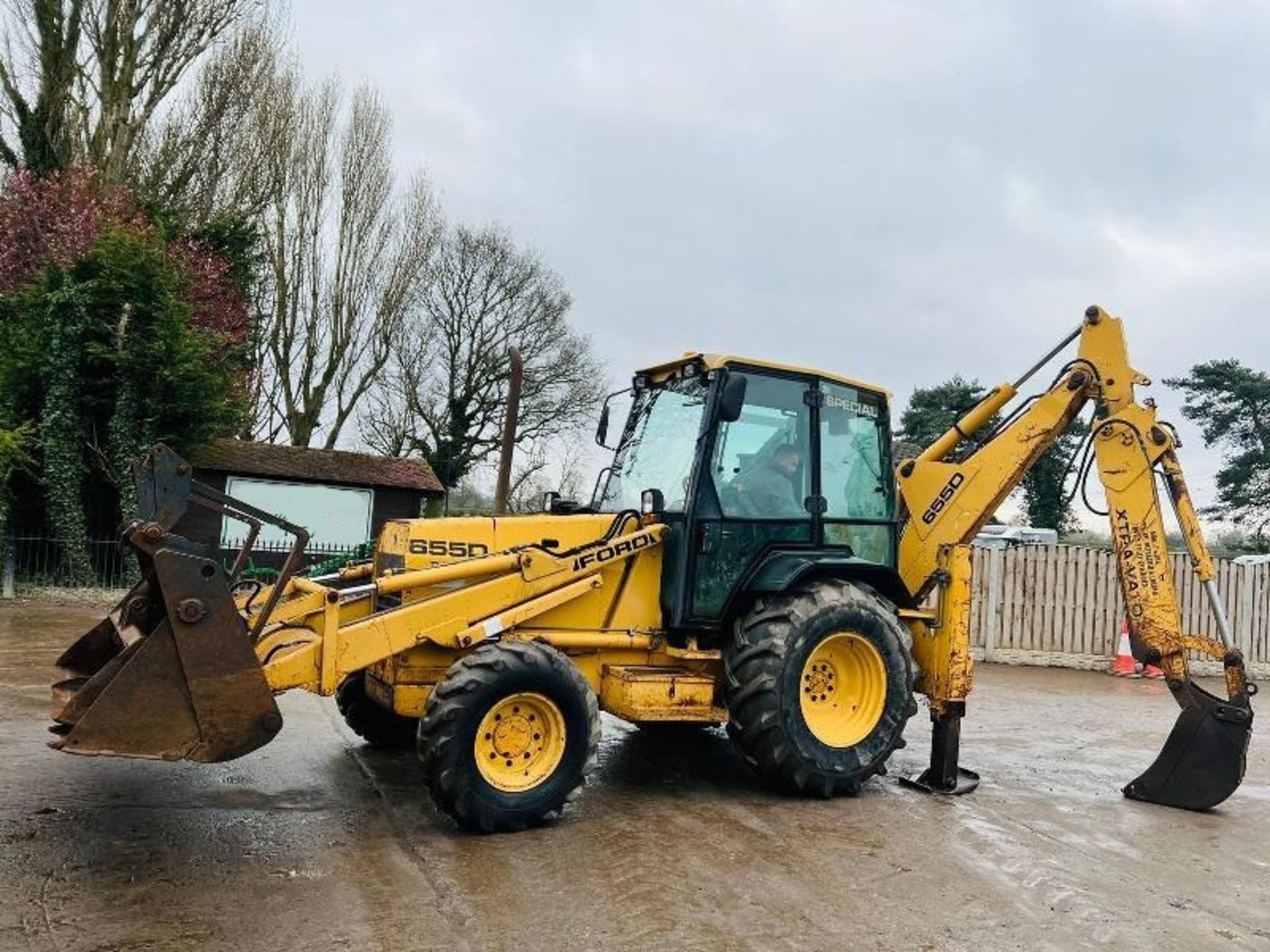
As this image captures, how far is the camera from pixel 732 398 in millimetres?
6051

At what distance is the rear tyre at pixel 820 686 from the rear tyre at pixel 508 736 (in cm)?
106

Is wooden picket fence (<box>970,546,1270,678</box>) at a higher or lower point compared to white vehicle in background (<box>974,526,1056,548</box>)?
lower

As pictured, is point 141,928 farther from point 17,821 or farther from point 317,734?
point 317,734

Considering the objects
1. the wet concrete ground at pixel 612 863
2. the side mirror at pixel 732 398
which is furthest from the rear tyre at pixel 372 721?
the side mirror at pixel 732 398

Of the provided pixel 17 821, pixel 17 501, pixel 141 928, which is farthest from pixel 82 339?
pixel 141 928

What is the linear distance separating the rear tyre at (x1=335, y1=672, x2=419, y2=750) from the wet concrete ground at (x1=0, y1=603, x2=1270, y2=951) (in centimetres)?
13

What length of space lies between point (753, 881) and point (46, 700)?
663 cm

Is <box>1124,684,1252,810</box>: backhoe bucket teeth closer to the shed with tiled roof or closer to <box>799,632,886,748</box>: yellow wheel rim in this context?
<box>799,632,886,748</box>: yellow wheel rim

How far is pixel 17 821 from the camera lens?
5.18m

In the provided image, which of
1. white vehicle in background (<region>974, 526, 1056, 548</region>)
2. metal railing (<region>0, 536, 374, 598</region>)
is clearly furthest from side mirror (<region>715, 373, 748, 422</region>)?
white vehicle in background (<region>974, 526, 1056, 548</region>)

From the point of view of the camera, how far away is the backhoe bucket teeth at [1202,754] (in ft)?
21.5

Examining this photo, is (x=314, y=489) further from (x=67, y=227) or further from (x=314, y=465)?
(x=67, y=227)

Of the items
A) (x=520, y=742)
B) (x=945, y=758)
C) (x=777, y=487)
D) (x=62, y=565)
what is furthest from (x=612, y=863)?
(x=62, y=565)

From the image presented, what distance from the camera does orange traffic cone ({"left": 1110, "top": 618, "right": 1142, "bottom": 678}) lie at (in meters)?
14.1
